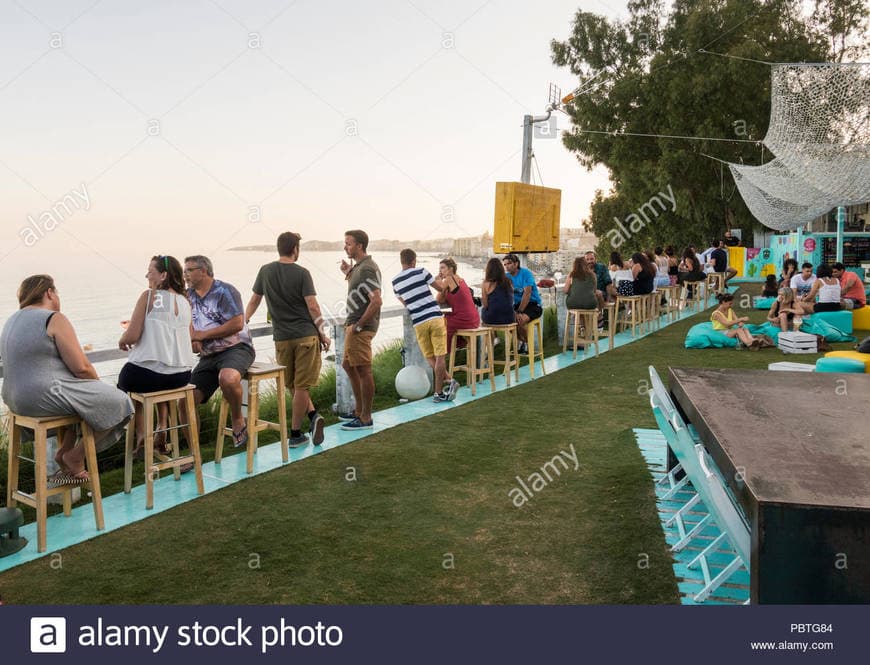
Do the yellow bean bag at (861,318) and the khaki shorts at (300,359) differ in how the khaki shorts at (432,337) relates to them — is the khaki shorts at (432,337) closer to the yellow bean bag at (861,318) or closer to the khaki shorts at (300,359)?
the khaki shorts at (300,359)

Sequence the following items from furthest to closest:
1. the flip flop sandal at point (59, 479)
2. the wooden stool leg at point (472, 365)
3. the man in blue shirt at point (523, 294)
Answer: the man in blue shirt at point (523, 294), the wooden stool leg at point (472, 365), the flip flop sandal at point (59, 479)

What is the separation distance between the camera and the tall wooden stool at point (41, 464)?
368cm

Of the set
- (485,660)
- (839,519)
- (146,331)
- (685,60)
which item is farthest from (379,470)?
(685,60)

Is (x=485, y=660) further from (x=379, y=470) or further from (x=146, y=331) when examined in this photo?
(x=146, y=331)

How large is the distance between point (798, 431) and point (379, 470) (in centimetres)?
277

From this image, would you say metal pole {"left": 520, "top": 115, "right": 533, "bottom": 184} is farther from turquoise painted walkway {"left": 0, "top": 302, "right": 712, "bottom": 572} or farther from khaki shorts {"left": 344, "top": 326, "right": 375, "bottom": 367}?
khaki shorts {"left": 344, "top": 326, "right": 375, "bottom": 367}

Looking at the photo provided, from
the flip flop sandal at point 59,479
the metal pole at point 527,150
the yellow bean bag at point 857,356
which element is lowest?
the flip flop sandal at point 59,479

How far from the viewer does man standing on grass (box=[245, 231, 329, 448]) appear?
17.9 feet

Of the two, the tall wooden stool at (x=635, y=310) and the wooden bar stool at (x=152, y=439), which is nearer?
the wooden bar stool at (x=152, y=439)

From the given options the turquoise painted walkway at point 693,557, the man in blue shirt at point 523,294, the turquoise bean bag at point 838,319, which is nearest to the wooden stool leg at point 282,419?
the turquoise painted walkway at point 693,557

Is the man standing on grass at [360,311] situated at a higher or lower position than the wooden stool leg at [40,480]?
higher

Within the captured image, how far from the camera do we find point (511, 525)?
4.01 m

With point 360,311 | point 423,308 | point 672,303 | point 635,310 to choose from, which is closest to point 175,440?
point 360,311

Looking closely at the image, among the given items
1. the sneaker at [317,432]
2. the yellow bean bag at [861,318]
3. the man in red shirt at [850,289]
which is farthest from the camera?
the yellow bean bag at [861,318]
